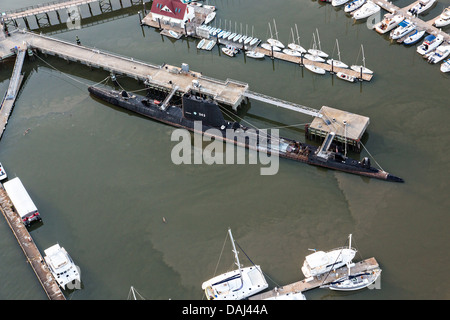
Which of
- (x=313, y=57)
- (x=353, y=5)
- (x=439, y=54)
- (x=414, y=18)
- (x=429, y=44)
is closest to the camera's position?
(x=439, y=54)

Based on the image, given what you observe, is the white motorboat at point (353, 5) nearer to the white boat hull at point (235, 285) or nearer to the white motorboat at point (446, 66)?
the white motorboat at point (446, 66)

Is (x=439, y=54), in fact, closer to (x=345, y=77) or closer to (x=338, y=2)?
(x=345, y=77)

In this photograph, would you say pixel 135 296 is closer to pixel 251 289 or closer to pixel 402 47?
pixel 251 289

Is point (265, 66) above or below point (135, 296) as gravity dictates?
above

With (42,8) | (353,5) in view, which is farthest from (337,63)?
(42,8)

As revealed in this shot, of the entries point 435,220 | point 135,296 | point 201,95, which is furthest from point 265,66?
point 135,296

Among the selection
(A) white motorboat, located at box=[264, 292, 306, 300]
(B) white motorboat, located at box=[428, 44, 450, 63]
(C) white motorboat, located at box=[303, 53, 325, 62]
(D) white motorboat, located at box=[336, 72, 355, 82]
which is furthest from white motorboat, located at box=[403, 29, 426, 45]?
(A) white motorboat, located at box=[264, 292, 306, 300]

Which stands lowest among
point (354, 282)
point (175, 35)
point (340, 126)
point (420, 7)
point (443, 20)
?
point (354, 282)
